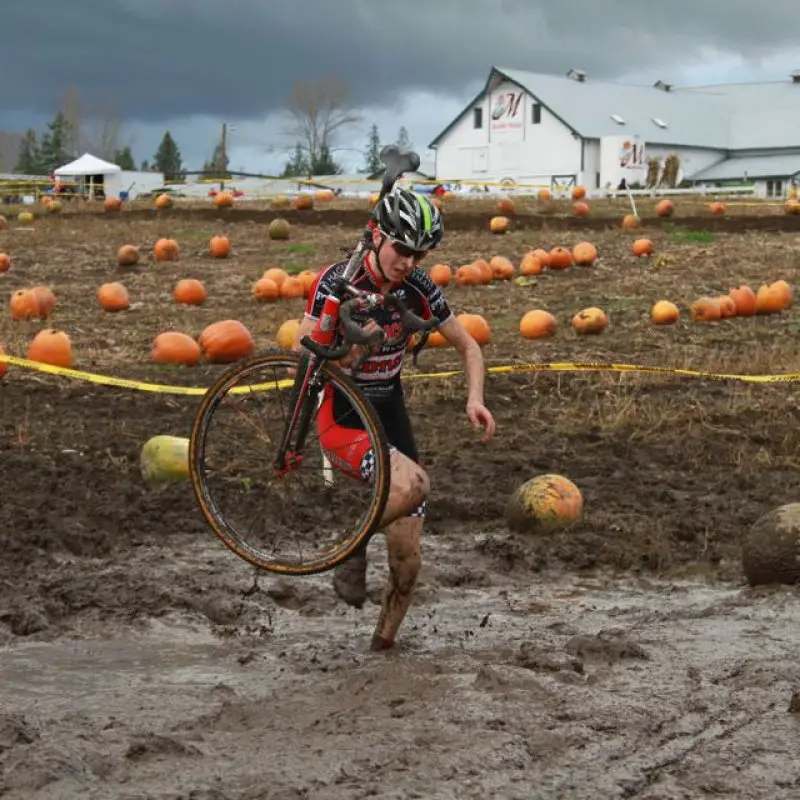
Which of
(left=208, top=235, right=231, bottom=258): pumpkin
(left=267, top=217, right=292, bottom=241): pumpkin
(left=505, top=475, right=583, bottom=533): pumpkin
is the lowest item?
(left=505, top=475, right=583, bottom=533): pumpkin

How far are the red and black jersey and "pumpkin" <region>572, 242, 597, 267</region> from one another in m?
13.4

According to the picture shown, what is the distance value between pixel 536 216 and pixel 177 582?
21.1 metres

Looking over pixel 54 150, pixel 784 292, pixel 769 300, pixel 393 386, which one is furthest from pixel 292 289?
pixel 54 150

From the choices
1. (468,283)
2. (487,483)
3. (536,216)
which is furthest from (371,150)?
(487,483)

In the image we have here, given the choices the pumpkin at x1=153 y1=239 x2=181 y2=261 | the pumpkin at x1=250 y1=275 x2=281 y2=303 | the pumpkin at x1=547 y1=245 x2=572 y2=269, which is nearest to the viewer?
the pumpkin at x1=250 y1=275 x2=281 y2=303

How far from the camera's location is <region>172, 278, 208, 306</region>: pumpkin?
16766 millimetres

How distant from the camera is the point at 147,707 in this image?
5137mm

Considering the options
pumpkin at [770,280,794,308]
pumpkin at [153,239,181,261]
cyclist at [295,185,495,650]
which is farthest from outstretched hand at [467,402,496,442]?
pumpkin at [153,239,181,261]

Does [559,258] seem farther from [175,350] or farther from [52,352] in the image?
[52,352]

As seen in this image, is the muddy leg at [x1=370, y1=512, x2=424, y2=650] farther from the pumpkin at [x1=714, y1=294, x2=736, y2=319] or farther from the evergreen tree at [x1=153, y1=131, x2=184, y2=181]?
the evergreen tree at [x1=153, y1=131, x2=184, y2=181]

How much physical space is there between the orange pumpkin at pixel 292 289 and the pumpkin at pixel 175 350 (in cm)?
418

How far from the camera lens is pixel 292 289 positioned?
655 inches

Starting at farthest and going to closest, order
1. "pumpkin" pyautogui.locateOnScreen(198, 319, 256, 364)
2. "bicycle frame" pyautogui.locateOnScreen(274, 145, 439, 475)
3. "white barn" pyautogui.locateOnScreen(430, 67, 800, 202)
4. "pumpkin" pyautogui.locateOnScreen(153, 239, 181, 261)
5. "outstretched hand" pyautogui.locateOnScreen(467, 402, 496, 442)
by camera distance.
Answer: "white barn" pyautogui.locateOnScreen(430, 67, 800, 202) < "pumpkin" pyautogui.locateOnScreen(153, 239, 181, 261) < "pumpkin" pyautogui.locateOnScreen(198, 319, 256, 364) < "outstretched hand" pyautogui.locateOnScreen(467, 402, 496, 442) < "bicycle frame" pyautogui.locateOnScreen(274, 145, 439, 475)

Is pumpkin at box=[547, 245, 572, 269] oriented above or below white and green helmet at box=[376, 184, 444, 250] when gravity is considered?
below
